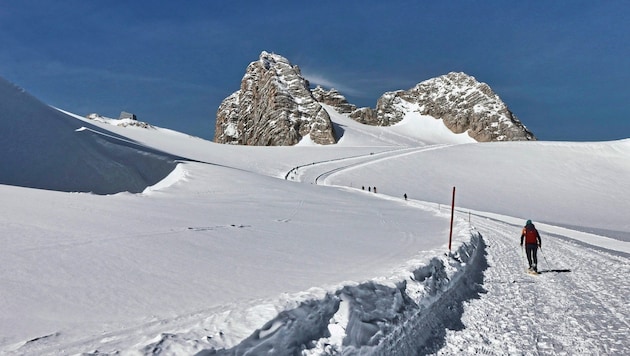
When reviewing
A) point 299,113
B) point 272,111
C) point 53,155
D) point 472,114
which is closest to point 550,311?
point 53,155

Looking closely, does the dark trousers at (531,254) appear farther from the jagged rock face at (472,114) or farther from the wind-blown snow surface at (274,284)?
the jagged rock face at (472,114)

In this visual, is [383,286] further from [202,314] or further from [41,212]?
[41,212]

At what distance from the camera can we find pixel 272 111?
467 feet

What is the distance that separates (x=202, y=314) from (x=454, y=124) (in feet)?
623

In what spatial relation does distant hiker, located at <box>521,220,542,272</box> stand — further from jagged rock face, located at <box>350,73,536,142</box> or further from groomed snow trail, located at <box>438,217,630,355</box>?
jagged rock face, located at <box>350,73,536,142</box>

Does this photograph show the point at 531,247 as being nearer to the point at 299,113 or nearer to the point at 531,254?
the point at 531,254

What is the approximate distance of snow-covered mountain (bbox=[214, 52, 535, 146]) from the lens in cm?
13593

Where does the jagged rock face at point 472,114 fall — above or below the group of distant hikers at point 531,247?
above

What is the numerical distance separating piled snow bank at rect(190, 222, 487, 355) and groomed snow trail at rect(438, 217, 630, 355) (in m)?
0.33

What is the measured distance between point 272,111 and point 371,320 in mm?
139192

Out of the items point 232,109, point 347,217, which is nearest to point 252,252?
point 347,217

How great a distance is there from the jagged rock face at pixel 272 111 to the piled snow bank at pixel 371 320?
120425mm

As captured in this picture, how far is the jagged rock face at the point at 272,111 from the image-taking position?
A: 13400cm

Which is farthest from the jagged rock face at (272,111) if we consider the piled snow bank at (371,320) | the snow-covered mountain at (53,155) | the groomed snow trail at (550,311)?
the piled snow bank at (371,320)
